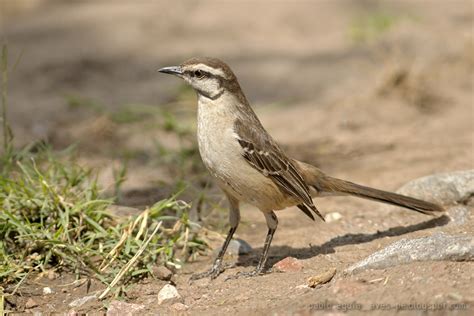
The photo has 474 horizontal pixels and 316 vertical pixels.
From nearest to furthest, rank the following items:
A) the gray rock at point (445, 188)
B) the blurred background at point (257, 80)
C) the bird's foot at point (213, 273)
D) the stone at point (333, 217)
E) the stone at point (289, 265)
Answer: the stone at point (289, 265), the bird's foot at point (213, 273), the gray rock at point (445, 188), the stone at point (333, 217), the blurred background at point (257, 80)

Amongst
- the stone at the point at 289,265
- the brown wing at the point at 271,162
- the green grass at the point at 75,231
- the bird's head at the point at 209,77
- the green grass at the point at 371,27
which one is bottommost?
the stone at the point at 289,265

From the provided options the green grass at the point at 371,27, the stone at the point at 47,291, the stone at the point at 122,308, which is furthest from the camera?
the green grass at the point at 371,27

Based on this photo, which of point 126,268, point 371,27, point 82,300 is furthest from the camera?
point 371,27

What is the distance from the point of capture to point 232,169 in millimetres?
6137

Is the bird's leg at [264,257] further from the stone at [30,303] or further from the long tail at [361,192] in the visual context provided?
the stone at [30,303]

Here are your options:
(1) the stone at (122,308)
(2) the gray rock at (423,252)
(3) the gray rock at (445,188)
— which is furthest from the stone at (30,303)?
(3) the gray rock at (445,188)

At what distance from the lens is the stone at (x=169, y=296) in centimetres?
579

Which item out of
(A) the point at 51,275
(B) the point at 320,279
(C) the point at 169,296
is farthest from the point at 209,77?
(A) the point at 51,275

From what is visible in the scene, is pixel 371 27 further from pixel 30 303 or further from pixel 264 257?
pixel 30 303

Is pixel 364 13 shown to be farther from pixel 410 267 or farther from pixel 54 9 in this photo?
pixel 410 267

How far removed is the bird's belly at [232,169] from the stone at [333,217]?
51.2 inches

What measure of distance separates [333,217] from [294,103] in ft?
14.2

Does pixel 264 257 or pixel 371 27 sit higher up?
pixel 371 27

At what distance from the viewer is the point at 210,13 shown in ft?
49.8
